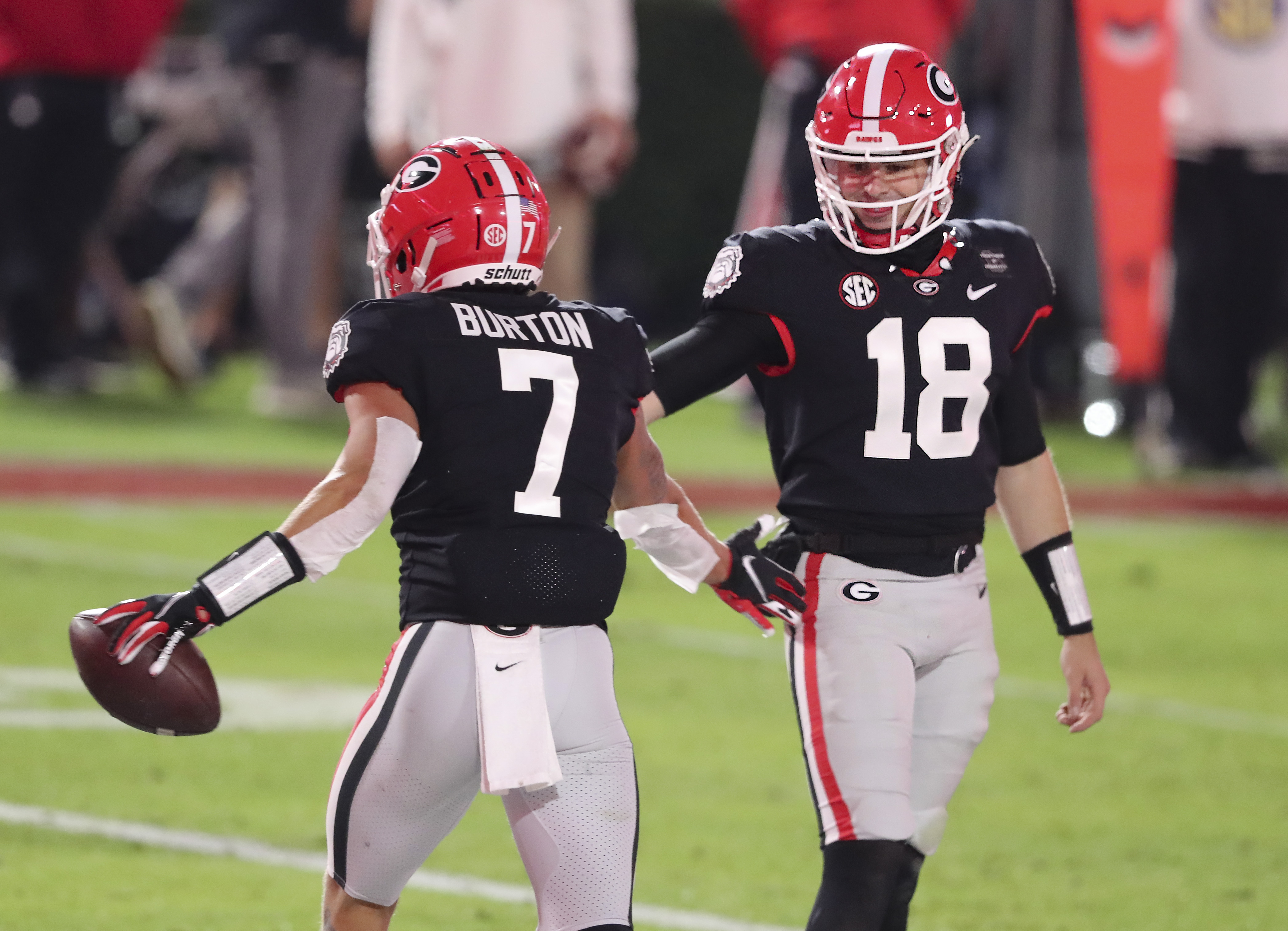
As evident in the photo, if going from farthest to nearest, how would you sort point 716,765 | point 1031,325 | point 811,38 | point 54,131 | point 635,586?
point 54,131
point 811,38
point 635,586
point 716,765
point 1031,325

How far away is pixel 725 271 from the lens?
13.7 feet

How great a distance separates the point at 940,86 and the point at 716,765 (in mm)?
2590

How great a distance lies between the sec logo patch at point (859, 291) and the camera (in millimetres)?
4113

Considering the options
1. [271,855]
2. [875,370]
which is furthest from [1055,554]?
[271,855]

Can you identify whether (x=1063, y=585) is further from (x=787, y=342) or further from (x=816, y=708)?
(x=787, y=342)

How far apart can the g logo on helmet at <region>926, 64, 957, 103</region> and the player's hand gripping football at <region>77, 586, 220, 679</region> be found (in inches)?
65.1

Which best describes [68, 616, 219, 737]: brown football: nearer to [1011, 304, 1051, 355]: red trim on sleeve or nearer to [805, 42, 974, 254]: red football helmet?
[805, 42, 974, 254]: red football helmet

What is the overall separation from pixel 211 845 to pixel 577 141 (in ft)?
14.6

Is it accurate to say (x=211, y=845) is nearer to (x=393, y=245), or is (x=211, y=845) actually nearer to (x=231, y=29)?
(x=393, y=245)

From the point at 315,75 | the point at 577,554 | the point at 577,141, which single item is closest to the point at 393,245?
the point at 577,554

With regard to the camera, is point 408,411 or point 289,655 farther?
point 289,655

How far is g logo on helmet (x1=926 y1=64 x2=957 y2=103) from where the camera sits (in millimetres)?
4180

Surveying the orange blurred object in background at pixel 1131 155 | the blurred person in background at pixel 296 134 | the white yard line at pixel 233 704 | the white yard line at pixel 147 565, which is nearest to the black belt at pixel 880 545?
the white yard line at pixel 233 704

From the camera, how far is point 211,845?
5289mm
